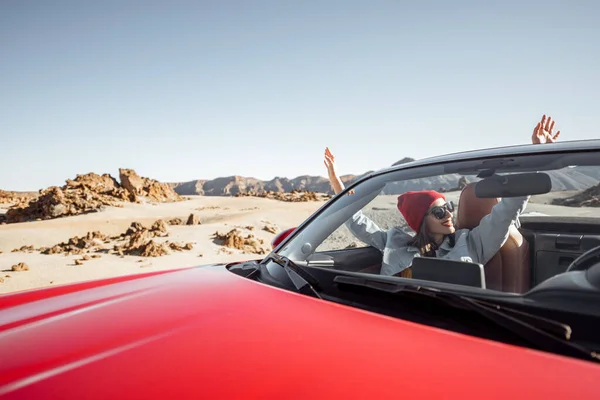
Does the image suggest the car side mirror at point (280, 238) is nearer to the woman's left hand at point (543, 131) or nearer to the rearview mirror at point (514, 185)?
the rearview mirror at point (514, 185)

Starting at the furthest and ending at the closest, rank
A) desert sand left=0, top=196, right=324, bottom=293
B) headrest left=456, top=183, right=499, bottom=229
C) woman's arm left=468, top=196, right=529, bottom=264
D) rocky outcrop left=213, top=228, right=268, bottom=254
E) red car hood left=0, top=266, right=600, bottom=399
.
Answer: rocky outcrop left=213, top=228, right=268, bottom=254 → desert sand left=0, top=196, right=324, bottom=293 → headrest left=456, top=183, right=499, bottom=229 → woman's arm left=468, top=196, right=529, bottom=264 → red car hood left=0, top=266, right=600, bottom=399

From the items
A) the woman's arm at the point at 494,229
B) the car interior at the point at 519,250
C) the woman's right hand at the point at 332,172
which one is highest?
the woman's right hand at the point at 332,172

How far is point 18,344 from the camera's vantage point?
1.17 meters

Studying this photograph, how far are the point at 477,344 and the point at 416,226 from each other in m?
1.10

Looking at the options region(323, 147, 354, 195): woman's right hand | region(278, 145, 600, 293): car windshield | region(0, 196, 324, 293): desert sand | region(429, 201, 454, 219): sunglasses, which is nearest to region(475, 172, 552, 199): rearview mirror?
region(278, 145, 600, 293): car windshield

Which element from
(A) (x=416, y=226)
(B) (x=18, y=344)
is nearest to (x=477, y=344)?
(A) (x=416, y=226)

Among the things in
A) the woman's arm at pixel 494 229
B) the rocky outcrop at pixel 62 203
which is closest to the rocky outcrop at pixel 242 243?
the woman's arm at pixel 494 229

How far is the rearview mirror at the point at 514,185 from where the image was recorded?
147 centimetres

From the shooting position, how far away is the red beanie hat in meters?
2.03

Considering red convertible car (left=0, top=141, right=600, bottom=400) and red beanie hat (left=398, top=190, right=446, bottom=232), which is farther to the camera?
red beanie hat (left=398, top=190, right=446, bottom=232)

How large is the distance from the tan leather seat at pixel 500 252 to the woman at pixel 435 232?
38mm

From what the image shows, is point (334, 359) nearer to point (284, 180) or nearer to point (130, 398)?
point (130, 398)

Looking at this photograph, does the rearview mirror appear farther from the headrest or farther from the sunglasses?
the sunglasses

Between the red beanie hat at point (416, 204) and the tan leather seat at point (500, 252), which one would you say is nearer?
the tan leather seat at point (500, 252)
